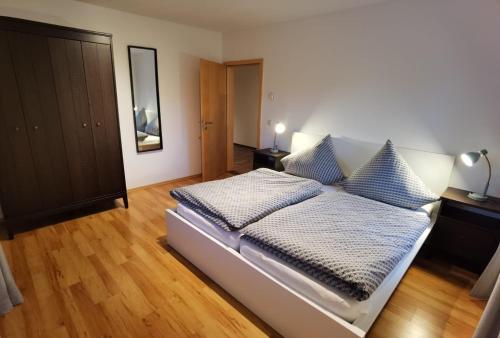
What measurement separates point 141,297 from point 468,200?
107 inches

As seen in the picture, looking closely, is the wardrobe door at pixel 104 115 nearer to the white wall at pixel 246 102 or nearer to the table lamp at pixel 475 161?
the table lamp at pixel 475 161

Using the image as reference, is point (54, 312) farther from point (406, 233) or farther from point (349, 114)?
point (349, 114)

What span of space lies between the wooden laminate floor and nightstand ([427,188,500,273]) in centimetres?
16

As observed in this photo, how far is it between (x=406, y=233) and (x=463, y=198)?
0.86m

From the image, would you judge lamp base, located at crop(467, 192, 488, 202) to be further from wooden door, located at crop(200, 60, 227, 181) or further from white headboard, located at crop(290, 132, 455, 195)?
wooden door, located at crop(200, 60, 227, 181)

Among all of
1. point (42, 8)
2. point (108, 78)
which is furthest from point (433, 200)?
point (42, 8)

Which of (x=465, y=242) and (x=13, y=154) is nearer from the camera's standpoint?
(x=465, y=242)

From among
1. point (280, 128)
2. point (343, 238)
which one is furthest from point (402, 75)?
point (343, 238)

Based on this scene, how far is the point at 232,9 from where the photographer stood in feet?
9.78

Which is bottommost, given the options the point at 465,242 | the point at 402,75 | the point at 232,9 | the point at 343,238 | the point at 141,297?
the point at 141,297

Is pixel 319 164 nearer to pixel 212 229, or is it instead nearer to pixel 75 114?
pixel 212 229

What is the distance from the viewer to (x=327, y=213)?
2.01 m

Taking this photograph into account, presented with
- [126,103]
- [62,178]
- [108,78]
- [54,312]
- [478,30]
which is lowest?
[54,312]

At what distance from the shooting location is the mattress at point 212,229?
6.08 feet
